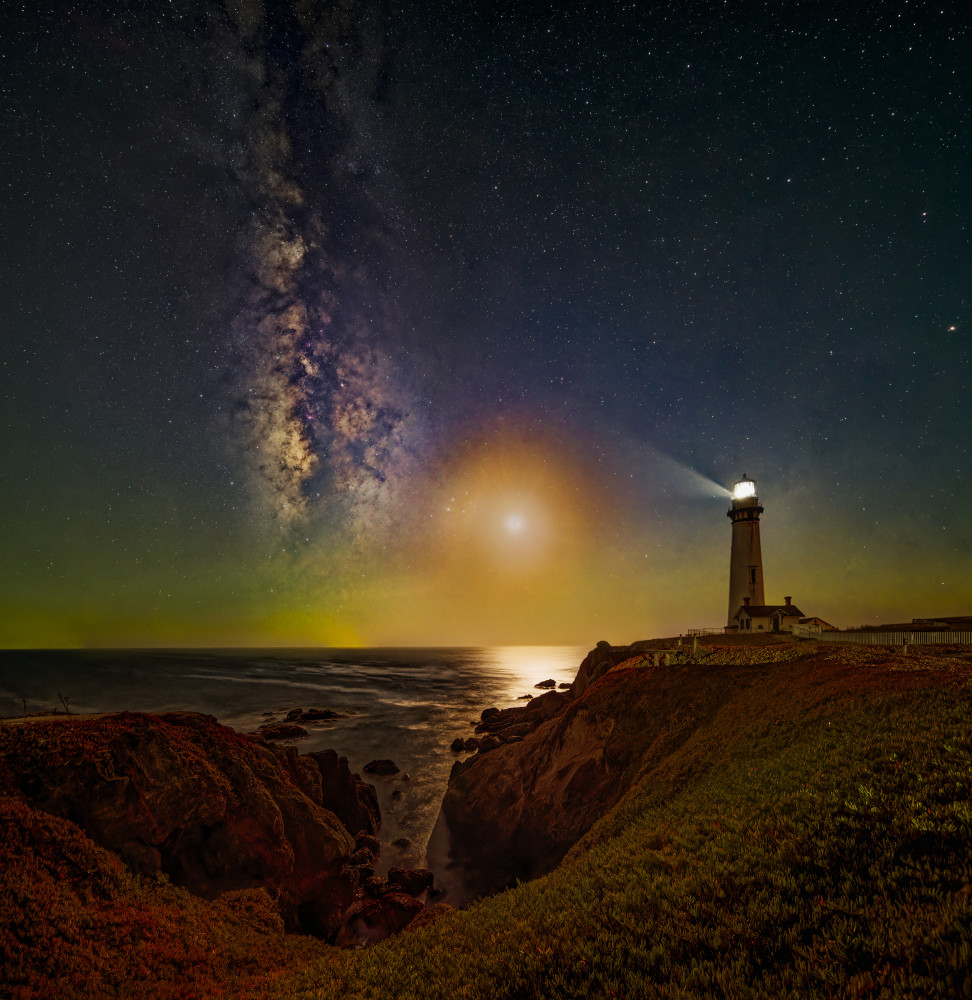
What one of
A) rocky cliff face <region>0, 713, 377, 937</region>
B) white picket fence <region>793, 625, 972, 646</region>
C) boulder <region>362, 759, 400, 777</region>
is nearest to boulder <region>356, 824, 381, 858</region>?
rocky cliff face <region>0, 713, 377, 937</region>

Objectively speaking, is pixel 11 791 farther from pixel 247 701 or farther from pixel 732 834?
pixel 247 701

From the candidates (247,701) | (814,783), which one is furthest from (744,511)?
(247,701)

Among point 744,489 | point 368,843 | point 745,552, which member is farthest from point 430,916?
point 744,489

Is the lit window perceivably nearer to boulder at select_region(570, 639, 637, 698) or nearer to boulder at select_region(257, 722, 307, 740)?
boulder at select_region(570, 639, 637, 698)

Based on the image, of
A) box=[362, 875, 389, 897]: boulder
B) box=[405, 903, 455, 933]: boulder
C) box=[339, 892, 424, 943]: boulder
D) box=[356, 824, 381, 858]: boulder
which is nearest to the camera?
box=[405, 903, 455, 933]: boulder

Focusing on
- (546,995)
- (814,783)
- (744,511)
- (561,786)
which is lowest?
(561,786)

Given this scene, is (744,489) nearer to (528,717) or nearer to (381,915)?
(528,717)

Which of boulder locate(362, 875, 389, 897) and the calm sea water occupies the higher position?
boulder locate(362, 875, 389, 897)

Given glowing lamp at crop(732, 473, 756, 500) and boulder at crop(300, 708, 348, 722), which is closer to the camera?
glowing lamp at crop(732, 473, 756, 500)
